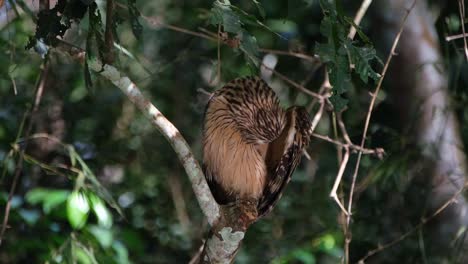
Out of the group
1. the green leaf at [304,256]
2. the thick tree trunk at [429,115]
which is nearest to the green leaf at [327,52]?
the thick tree trunk at [429,115]

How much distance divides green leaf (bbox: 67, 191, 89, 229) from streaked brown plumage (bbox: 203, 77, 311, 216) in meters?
0.53

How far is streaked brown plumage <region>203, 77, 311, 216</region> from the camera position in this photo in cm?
269

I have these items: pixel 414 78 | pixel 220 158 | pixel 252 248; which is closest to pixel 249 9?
pixel 414 78

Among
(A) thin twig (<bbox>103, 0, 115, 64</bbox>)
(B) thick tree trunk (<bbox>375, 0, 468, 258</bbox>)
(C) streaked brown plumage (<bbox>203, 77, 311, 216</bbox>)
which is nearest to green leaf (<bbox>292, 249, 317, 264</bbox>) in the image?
(B) thick tree trunk (<bbox>375, 0, 468, 258</bbox>)

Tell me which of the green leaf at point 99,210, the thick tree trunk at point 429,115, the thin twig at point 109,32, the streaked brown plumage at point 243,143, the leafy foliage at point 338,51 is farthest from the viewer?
the thick tree trunk at point 429,115

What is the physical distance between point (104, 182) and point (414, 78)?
1535mm

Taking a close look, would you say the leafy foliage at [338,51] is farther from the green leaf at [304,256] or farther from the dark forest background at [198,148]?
the green leaf at [304,256]

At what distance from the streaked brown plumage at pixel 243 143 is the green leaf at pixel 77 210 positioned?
0.53m

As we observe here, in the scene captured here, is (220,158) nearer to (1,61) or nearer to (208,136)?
(208,136)

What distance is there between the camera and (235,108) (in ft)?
9.05

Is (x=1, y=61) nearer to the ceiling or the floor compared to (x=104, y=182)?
nearer to the ceiling

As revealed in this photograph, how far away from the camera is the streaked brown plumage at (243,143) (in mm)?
2691

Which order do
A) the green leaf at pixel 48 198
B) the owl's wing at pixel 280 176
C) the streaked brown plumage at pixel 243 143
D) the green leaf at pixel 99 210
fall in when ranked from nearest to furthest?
1. the owl's wing at pixel 280 176
2. the streaked brown plumage at pixel 243 143
3. the green leaf at pixel 99 210
4. the green leaf at pixel 48 198

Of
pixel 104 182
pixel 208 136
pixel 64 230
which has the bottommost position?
pixel 104 182
